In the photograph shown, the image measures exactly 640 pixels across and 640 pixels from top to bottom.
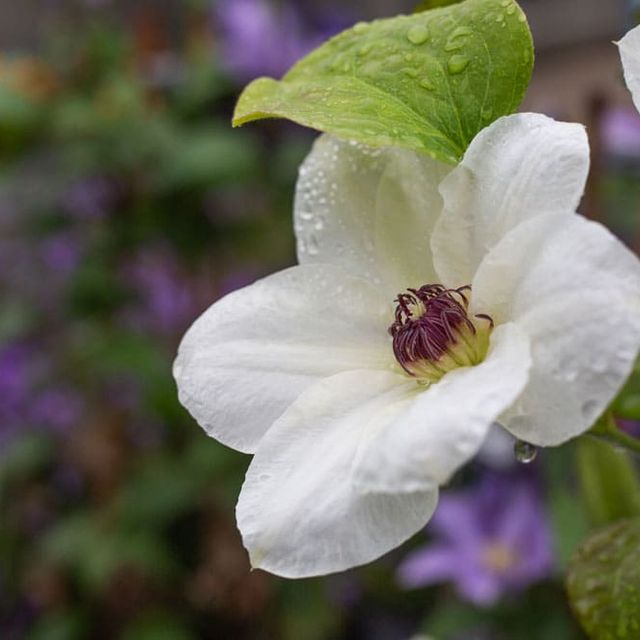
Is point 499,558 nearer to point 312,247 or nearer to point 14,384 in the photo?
point 312,247

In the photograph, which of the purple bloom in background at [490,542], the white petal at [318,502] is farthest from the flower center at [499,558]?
the white petal at [318,502]

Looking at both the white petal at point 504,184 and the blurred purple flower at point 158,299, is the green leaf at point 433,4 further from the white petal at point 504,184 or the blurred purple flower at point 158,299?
the blurred purple flower at point 158,299

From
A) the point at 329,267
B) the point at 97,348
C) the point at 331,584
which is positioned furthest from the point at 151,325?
the point at 329,267

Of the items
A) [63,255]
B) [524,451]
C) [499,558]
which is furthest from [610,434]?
[63,255]

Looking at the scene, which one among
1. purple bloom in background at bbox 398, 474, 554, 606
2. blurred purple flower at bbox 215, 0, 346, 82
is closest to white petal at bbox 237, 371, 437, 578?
purple bloom in background at bbox 398, 474, 554, 606

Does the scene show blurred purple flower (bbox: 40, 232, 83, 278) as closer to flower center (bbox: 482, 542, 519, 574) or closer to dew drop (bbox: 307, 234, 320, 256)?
flower center (bbox: 482, 542, 519, 574)

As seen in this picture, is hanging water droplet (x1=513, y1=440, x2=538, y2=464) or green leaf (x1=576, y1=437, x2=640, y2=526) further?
green leaf (x1=576, y1=437, x2=640, y2=526)
